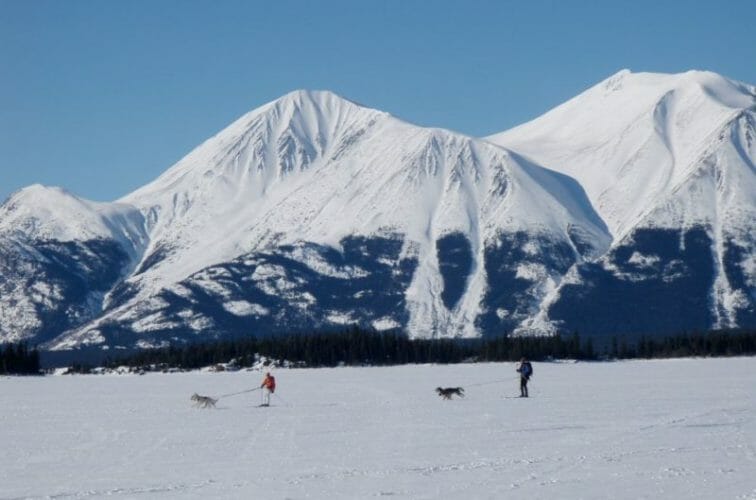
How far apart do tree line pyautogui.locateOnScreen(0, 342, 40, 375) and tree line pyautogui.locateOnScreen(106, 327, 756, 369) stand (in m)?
18.5

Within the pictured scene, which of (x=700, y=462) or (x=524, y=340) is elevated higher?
(x=524, y=340)

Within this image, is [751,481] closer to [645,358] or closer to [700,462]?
[700,462]

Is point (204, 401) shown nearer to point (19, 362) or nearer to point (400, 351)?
point (19, 362)

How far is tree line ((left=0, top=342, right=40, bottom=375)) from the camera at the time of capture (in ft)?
495

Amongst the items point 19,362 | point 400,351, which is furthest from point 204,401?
point 400,351

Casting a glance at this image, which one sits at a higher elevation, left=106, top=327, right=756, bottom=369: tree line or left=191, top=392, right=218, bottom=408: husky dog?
left=106, top=327, right=756, bottom=369: tree line

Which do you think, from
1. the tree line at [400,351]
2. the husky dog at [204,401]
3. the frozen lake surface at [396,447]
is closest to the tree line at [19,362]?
the tree line at [400,351]

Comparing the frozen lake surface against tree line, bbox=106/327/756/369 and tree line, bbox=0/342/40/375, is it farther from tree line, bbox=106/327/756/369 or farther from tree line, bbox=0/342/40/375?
tree line, bbox=106/327/756/369

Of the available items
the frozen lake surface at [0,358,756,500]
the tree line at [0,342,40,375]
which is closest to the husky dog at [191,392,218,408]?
the frozen lake surface at [0,358,756,500]

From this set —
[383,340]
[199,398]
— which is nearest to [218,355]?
[383,340]

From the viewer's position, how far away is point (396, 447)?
4025 centimetres

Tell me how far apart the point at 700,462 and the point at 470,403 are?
26839mm

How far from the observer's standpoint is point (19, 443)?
4434 centimetres

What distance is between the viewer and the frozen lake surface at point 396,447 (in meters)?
31.8
